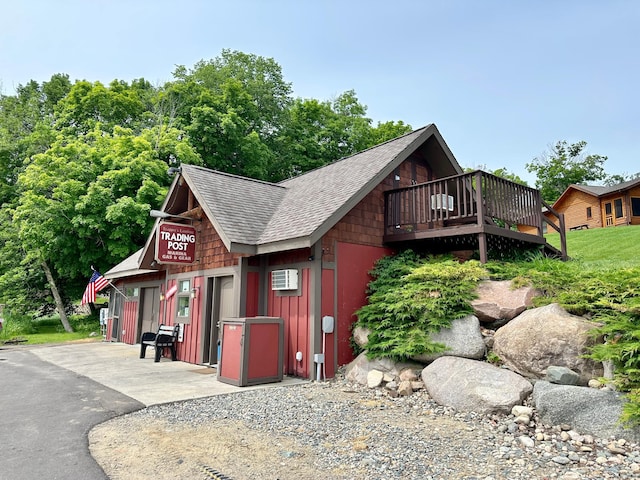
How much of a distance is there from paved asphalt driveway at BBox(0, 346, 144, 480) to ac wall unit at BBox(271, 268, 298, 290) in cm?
330

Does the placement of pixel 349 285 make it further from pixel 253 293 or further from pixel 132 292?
pixel 132 292

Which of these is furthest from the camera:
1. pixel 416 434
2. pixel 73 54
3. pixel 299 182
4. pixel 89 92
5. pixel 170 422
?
pixel 89 92

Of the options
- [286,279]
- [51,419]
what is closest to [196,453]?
[51,419]

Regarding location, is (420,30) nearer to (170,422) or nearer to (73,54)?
(73,54)

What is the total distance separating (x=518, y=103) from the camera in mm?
16922

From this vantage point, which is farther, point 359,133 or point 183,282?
point 359,133

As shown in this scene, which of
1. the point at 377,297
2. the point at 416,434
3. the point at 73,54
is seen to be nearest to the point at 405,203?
the point at 377,297

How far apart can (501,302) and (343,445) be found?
3740mm

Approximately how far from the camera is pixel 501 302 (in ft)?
21.9

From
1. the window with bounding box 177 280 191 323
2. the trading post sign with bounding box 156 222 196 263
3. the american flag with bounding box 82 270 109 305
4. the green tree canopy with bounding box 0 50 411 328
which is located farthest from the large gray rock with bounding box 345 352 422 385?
the green tree canopy with bounding box 0 50 411 328

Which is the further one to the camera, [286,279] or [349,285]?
[349,285]

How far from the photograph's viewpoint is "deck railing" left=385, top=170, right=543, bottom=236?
8.33 meters

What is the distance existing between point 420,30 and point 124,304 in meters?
13.9

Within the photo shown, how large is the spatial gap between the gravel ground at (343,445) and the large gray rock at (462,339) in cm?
99
